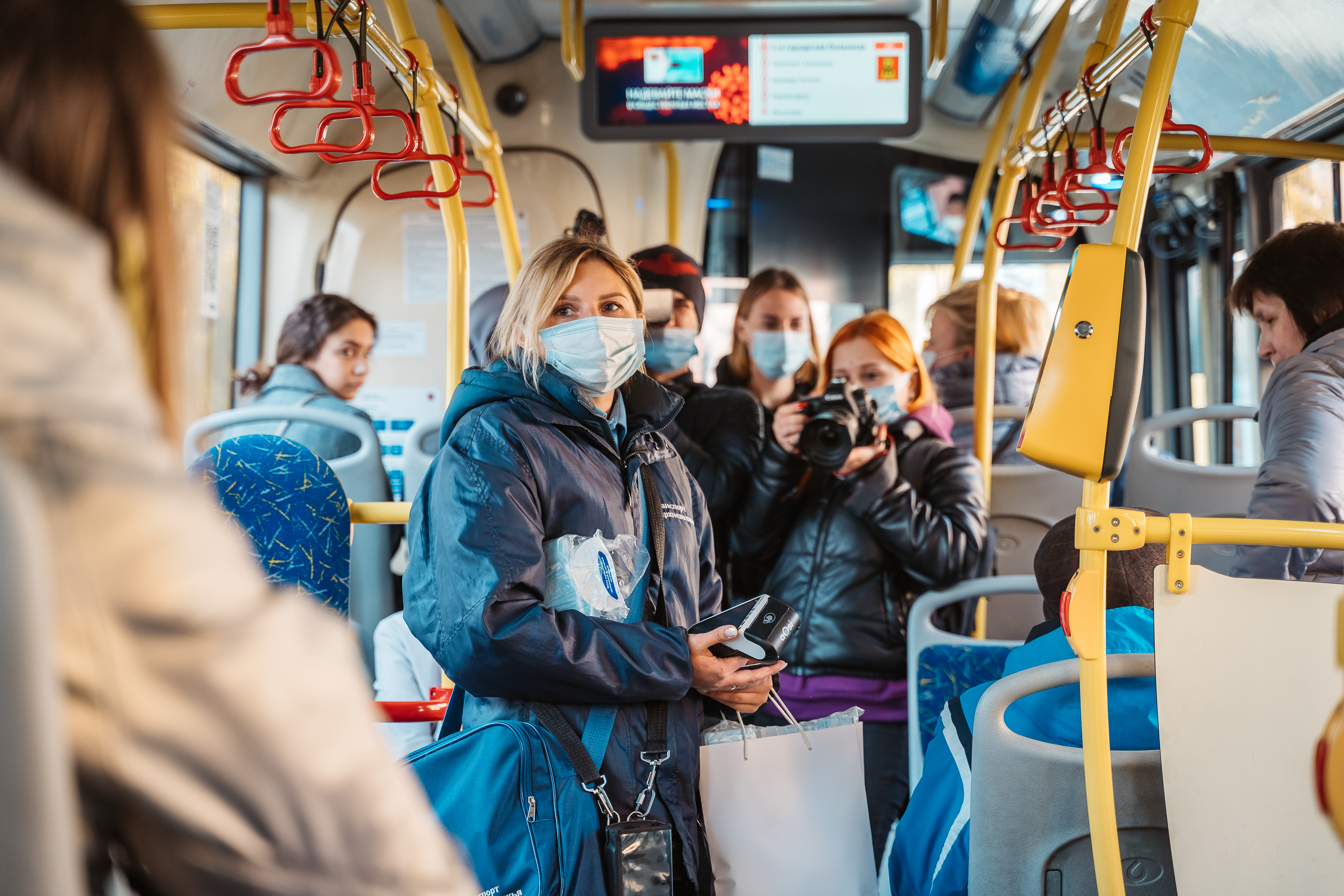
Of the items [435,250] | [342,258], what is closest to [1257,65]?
[435,250]

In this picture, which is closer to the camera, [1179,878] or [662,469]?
[1179,878]

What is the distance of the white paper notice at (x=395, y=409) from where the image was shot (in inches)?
202

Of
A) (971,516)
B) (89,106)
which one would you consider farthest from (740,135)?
(89,106)

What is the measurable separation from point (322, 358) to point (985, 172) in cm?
246

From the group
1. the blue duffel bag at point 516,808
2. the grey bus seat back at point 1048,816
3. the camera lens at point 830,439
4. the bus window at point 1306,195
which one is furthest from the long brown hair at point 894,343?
the blue duffel bag at point 516,808

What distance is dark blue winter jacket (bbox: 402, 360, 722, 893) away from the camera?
155cm

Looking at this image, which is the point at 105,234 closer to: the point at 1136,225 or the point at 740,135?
the point at 1136,225

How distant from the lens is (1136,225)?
1.41m

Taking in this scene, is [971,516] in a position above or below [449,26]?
below

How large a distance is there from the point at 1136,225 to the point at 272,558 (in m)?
1.64

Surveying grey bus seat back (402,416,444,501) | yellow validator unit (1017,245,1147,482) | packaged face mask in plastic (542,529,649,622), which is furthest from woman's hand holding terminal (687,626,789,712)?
grey bus seat back (402,416,444,501)

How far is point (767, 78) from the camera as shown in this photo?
10.8 feet

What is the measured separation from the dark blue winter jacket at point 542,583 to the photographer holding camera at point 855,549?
75cm

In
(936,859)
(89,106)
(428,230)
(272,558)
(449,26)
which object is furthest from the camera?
(428,230)
